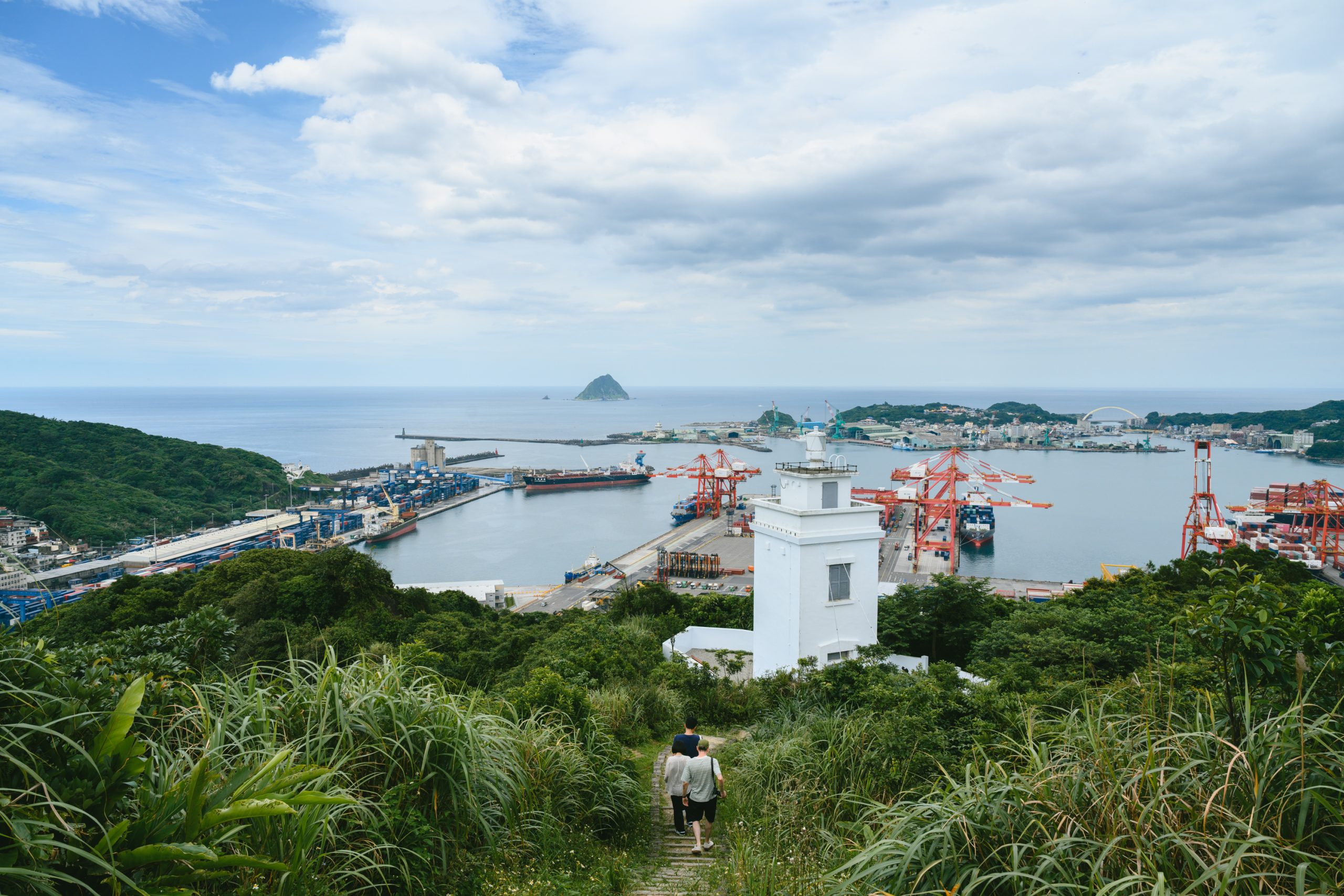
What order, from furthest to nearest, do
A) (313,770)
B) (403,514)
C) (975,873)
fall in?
1. (403,514)
2. (975,873)
3. (313,770)

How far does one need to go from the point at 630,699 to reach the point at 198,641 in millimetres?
2908

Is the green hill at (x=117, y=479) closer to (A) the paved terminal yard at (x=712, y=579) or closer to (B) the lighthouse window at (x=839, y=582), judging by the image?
(A) the paved terminal yard at (x=712, y=579)

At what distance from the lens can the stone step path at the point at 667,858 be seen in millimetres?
2719

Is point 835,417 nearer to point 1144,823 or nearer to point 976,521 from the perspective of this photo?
point 1144,823

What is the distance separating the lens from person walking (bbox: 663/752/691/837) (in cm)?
329

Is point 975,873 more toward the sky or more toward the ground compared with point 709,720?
more toward the sky

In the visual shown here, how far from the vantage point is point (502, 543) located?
3741 cm

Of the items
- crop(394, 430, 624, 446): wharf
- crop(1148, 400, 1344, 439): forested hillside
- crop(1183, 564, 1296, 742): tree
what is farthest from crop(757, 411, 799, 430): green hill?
crop(1183, 564, 1296, 742): tree

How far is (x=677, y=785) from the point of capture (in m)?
3.30

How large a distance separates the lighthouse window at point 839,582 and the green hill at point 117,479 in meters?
37.4

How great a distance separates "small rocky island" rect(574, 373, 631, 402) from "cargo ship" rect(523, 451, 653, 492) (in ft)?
434

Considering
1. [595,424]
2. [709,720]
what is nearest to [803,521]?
[709,720]

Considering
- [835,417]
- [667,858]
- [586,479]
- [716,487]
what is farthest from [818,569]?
[586,479]

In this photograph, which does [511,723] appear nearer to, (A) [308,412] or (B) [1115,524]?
(B) [1115,524]
